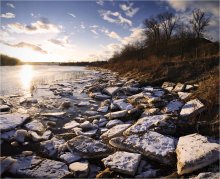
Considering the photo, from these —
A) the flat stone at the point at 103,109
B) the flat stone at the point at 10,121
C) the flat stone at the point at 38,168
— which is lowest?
the flat stone at the point at 38,168

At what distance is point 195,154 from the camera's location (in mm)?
2650

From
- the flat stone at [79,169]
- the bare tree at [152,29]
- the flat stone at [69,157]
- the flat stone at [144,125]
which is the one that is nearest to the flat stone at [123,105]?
the flat stone at [144,125]

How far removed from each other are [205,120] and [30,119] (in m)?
3.23

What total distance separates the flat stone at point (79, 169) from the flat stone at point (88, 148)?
0.85ft

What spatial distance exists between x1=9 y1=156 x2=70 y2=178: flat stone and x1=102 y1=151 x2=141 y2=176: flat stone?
51cm

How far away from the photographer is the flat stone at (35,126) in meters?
3.76

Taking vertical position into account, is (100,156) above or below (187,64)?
below

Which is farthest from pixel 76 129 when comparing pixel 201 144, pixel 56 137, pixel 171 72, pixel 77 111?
pixel 171 72

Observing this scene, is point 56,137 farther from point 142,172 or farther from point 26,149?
point 142,172

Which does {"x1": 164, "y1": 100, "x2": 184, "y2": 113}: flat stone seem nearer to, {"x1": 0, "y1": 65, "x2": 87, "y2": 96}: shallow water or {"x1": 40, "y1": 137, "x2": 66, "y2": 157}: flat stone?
{"x1": 40, "y1": 137, "x2": 66, "y2": 157}: flat stone

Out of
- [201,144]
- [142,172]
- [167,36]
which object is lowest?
[142,172]

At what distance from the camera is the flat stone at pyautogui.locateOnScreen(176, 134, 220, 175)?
2.48 m

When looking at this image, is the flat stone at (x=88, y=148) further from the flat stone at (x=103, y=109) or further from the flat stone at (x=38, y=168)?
the flat stone at (x=103, y=109)

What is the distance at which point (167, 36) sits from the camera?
A: 3616cm
